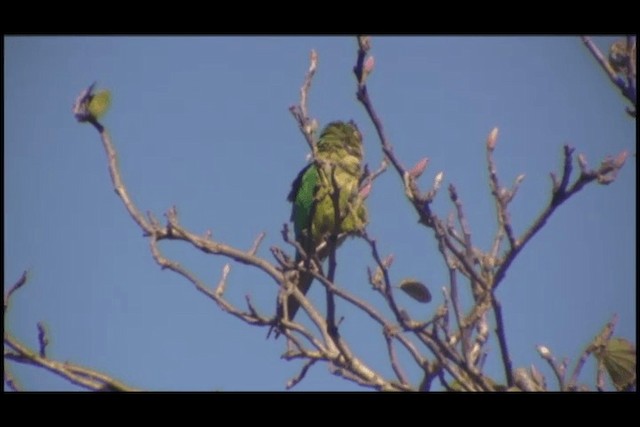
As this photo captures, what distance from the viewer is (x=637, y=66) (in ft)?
8.37

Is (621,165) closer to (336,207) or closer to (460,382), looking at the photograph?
(460,382)

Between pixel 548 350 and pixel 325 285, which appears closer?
pixel 548 350

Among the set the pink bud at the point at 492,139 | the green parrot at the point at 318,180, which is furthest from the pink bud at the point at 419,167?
the green parrot at the point at 318,180

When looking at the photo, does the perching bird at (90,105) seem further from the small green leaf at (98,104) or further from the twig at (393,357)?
the twig at (393,357)

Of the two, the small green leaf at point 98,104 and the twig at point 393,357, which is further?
the small green leaf at point 98,104

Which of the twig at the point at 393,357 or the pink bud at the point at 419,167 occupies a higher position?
the pink bud at the point at 419,167

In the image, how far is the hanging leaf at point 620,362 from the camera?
2670 mm

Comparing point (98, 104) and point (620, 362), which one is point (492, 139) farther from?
point (98, 104)

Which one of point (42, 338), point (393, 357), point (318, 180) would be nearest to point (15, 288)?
point (42, 338)

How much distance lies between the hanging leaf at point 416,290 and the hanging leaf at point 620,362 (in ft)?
2.44

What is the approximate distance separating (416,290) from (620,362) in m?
0.84

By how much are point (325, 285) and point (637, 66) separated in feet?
4.42
